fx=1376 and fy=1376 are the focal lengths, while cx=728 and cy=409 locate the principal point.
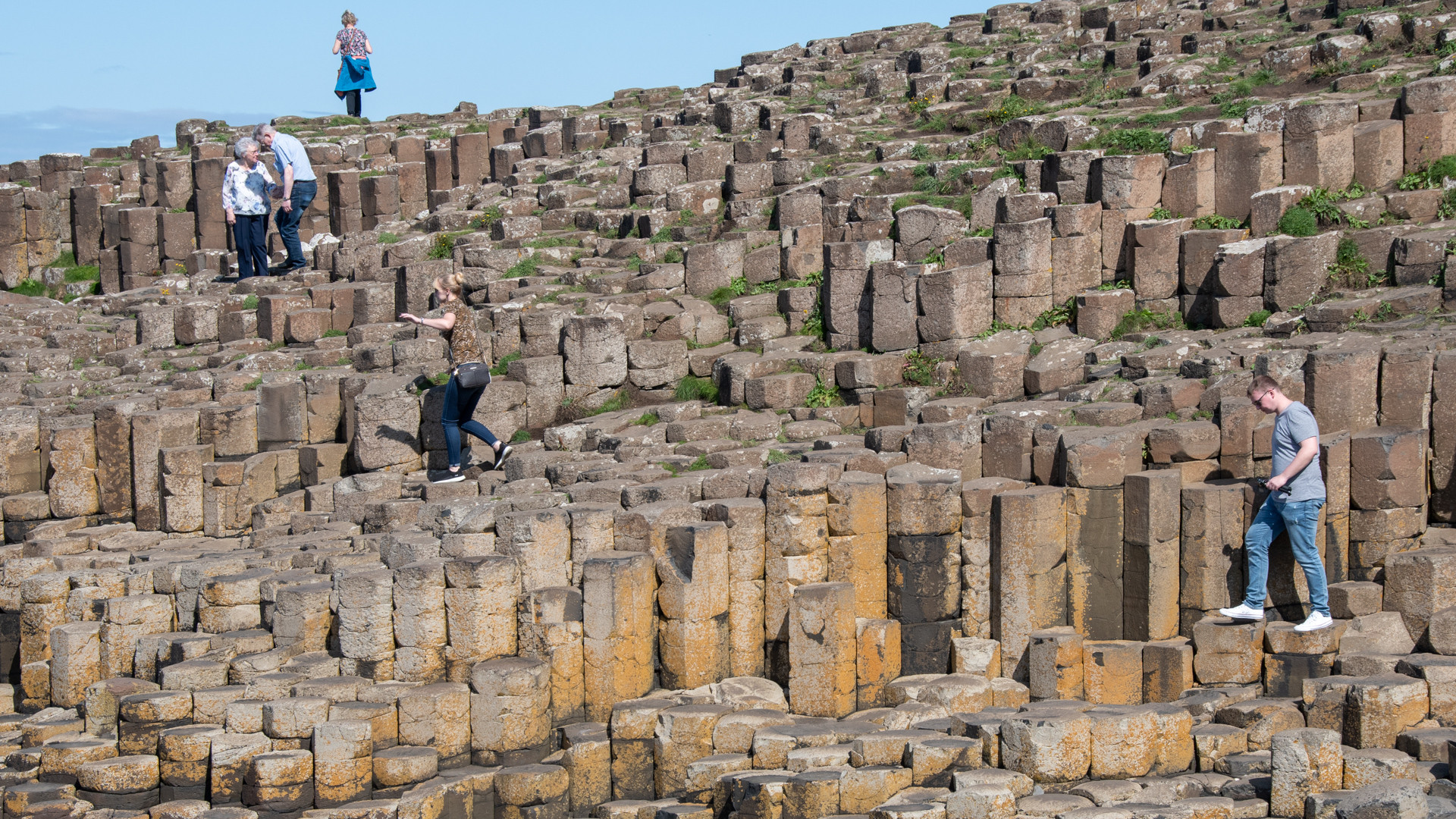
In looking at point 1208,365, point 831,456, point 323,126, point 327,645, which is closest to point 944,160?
point 1208,365

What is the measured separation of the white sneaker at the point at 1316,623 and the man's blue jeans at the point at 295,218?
17.0 meters

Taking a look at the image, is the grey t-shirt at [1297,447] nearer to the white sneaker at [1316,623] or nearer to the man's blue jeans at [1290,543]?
the man's blue jeans at [1290,543]

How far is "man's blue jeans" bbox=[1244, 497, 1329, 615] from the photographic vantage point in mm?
12938

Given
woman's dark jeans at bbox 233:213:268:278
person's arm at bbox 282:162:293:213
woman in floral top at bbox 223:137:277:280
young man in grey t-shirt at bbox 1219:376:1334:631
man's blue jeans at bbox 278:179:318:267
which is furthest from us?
woman's dark jeans at bbox 233:213:268:278

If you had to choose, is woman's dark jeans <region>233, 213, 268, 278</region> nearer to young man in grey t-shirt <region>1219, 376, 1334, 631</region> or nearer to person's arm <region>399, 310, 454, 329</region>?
person's arm <region>399, 310, 454, 329</region>

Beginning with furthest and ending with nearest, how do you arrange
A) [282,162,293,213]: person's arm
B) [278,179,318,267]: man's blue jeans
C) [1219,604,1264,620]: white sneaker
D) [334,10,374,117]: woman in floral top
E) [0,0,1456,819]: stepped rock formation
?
[334,10,374,117]: woman in floral top, [278,179,318,267]: man's blue jeans, [282,162,293,213]: person's arm, [1219,604,1264,620]: white sneaker, [0,0,1456,819]: stepped rock formation

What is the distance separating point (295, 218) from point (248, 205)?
3.19ft

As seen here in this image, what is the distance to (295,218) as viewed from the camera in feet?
77.5

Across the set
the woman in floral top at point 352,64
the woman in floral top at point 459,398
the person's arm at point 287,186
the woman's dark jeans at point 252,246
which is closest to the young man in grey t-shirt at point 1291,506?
the woman in floral top at point 459,398

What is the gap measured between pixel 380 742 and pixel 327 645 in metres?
1.44

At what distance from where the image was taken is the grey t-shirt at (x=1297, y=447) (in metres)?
12.7

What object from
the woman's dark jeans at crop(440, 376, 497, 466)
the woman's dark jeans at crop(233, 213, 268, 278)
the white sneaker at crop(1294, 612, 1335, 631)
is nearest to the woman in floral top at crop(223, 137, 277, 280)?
the woman's dark jeans at crop(233, 213, 268, 278)

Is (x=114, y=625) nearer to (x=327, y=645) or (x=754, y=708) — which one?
(x=327, y=645)

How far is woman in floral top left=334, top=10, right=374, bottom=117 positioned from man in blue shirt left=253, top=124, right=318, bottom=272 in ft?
31.2
